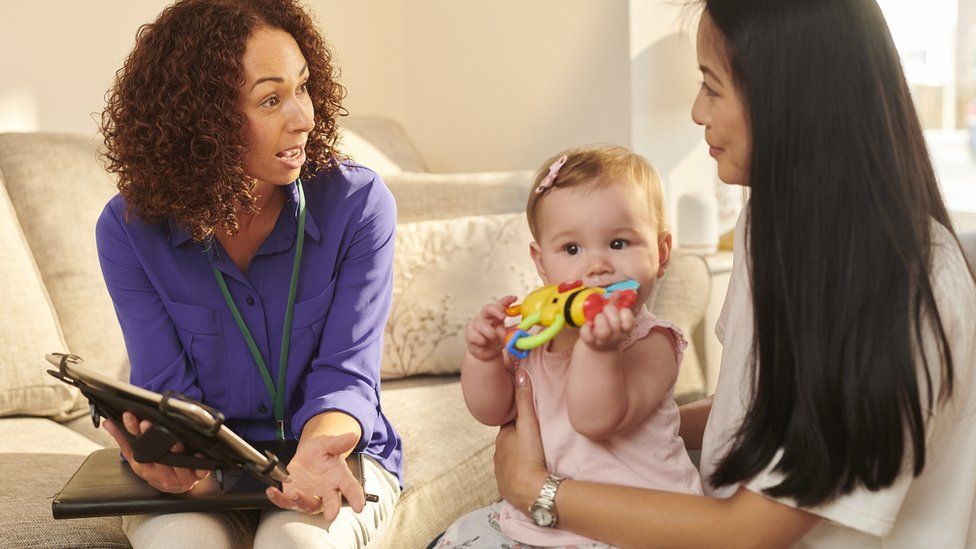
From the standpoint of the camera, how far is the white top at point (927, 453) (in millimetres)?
1054

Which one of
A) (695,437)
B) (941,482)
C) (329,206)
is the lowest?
(695,437)

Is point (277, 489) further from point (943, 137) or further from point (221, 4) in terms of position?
point (943, 137)

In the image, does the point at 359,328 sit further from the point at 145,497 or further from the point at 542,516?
the point at 542,516

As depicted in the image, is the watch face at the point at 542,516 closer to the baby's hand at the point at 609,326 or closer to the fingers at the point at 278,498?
A: the baby's hand at the point at 609,326

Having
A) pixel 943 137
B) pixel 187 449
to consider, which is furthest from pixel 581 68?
pixel 187 449

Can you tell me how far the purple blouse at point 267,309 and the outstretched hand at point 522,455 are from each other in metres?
0.38

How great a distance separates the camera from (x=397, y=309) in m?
2.53

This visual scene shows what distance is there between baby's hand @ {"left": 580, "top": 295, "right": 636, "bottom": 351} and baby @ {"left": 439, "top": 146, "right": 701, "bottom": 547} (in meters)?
0.09

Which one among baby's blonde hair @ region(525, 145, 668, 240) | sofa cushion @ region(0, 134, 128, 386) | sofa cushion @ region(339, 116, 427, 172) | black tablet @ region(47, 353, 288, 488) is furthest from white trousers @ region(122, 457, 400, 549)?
sofa cushion @ region(339, 116, 427, 172)

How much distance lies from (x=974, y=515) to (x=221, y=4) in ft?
4.26

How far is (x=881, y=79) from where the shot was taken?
1.05 m

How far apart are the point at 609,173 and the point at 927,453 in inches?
19.6

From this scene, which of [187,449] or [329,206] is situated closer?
[187,449]

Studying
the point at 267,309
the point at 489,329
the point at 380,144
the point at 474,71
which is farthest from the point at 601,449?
the point at 474,71
